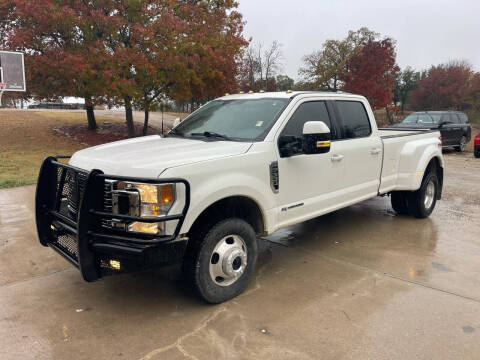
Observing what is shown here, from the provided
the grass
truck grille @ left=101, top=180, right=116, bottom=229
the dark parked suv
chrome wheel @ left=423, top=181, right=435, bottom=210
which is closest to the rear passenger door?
chrome wheel @ left=423, top=181, right=435, bottom=210

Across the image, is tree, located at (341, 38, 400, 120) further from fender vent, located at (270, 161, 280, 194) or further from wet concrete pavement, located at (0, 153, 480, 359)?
fender vent, located at (270, 161, 280, 194)

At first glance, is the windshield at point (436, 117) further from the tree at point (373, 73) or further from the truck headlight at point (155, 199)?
the truck headlight at point (155, 199)

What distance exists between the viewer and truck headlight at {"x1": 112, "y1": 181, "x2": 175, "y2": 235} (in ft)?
10.3

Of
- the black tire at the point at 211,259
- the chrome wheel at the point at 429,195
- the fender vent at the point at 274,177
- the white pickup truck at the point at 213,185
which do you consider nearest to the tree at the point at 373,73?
the chrome wheel at the point at 429,195

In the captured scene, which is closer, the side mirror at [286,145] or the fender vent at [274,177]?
the fender vent at [274,177]

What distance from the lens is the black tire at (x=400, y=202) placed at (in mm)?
6653

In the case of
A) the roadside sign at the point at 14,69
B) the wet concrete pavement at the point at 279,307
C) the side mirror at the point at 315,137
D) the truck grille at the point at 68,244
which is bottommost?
the wet concrete pavement at the point at 279,307

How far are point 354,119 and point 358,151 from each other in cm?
47

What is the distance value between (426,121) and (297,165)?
1385 cm

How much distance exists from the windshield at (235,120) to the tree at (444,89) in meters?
39.8

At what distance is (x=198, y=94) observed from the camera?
19.4m

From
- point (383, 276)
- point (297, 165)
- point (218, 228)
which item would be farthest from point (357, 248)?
point (218, 228)

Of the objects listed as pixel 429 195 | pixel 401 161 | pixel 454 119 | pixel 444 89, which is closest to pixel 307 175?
pixel 401 161

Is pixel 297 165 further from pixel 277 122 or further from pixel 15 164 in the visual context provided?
pixel 15 164
